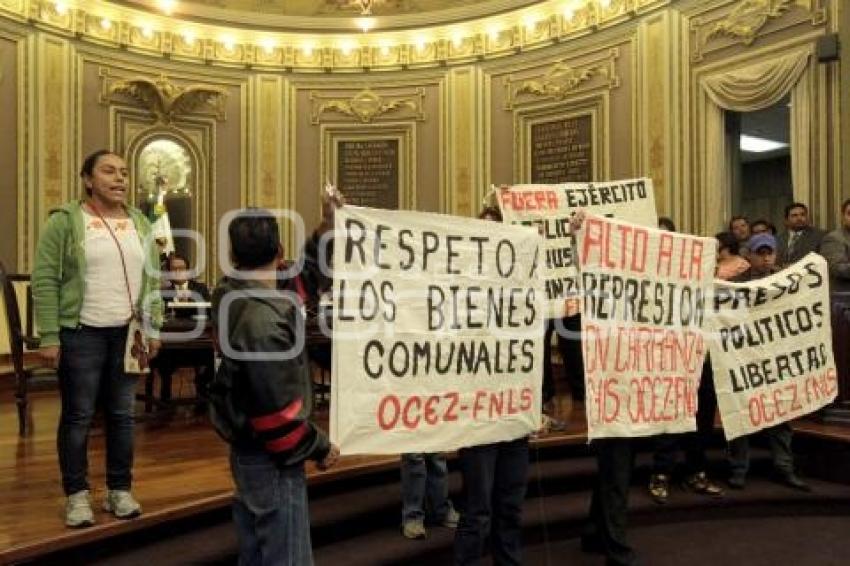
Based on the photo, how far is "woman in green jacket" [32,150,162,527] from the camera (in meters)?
2.75

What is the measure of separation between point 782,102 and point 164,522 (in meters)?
6.49

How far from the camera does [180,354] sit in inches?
202

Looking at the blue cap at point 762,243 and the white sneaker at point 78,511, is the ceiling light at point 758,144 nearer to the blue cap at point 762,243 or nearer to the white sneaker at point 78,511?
the blue cap at point 762,243

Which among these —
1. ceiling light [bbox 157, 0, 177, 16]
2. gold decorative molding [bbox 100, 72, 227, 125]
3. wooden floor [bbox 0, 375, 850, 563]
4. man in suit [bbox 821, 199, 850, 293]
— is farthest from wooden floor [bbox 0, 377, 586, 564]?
ceiling light [bbox 157, 0, 177, 16]

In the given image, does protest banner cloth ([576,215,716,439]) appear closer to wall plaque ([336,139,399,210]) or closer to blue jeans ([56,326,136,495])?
blue jeans ([56,326,136,495])

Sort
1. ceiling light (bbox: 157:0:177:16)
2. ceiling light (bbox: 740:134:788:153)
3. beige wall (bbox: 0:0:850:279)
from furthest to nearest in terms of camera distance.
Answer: ceiling light (bbox: 740:134:788:153)
ceiling light (bbox: 157:0:177:16)
beige wall (bbox: 0:0:850:279)

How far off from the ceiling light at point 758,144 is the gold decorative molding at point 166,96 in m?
7.52

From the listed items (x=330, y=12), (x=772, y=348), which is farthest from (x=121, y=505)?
(x=330, y=12)

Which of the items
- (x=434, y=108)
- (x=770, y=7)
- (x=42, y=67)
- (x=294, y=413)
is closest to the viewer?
(x=294, y=413)

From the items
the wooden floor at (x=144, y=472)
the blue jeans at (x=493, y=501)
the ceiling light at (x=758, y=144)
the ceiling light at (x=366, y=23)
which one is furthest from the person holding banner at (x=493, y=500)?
the ceiling light at (x=758, y=144)

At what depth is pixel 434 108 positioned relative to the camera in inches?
375

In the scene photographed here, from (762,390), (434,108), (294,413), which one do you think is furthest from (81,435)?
(434,108)

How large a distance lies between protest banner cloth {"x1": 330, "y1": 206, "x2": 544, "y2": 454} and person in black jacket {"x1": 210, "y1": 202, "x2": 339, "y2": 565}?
41 cm

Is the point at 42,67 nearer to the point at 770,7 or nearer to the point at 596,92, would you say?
Answer: the point at 596,92
